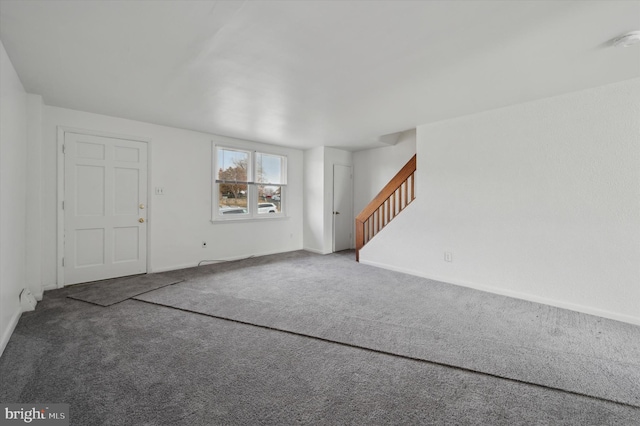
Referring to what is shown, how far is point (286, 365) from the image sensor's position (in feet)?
6.40

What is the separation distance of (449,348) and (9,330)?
3.65m

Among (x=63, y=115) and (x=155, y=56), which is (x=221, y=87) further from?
(x=63, y=115)

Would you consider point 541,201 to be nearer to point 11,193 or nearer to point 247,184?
point 247,184

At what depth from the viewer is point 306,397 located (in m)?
1.64

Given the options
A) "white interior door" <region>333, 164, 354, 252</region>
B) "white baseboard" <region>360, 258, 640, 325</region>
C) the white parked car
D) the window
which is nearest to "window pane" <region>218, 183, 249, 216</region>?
the window

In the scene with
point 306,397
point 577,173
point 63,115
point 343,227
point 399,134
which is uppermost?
point 399,134

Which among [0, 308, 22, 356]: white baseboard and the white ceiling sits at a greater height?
the white ceiling

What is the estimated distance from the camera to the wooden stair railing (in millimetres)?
4602

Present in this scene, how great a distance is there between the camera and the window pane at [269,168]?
5641mm

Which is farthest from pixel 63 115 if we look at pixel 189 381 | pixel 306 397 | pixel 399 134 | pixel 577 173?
pixel 577 173

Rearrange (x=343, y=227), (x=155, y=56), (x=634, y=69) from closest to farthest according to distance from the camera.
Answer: (x=155, y=56) → (x=634, y=69) → (x=343, y=227)

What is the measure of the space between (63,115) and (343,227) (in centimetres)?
509

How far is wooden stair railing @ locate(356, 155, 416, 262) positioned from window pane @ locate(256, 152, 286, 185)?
202 cm

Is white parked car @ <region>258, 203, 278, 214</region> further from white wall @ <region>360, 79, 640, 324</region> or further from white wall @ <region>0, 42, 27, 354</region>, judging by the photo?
white wall @ <region>0, 42, 27, 354</region>
